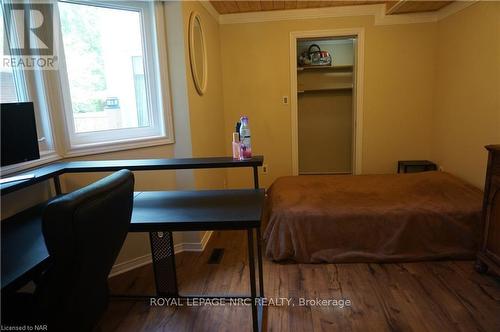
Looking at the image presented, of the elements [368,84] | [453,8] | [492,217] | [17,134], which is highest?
[453,8]

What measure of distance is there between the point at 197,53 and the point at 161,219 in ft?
6.29

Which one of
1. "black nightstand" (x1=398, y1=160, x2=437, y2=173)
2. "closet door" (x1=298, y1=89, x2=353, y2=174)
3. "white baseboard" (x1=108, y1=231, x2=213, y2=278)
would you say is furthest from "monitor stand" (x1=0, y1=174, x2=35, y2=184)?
"closet door" (x1=298, y1=89, x2=353, y2=174)

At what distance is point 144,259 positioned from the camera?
8.46 ft

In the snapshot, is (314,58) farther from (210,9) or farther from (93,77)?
(93,77)

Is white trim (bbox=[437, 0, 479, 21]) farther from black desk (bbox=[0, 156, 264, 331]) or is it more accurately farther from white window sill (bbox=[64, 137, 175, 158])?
white window sill (bbox=[64, 137, 175, 158])

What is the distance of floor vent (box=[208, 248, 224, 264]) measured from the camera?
2.60 meters

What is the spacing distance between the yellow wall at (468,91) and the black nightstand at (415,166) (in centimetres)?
10

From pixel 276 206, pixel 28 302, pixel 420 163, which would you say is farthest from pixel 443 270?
pixel 28 302

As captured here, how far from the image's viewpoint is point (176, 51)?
2.55 meters

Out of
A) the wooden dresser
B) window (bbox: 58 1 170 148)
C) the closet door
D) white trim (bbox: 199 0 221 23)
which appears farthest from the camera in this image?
the closet door

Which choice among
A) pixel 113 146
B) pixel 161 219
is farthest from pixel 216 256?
pixel 161 219

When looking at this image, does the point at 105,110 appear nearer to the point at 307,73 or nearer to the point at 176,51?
the point at 176,51

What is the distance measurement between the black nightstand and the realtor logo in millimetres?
3653

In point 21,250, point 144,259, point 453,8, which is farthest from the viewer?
point 453,8
